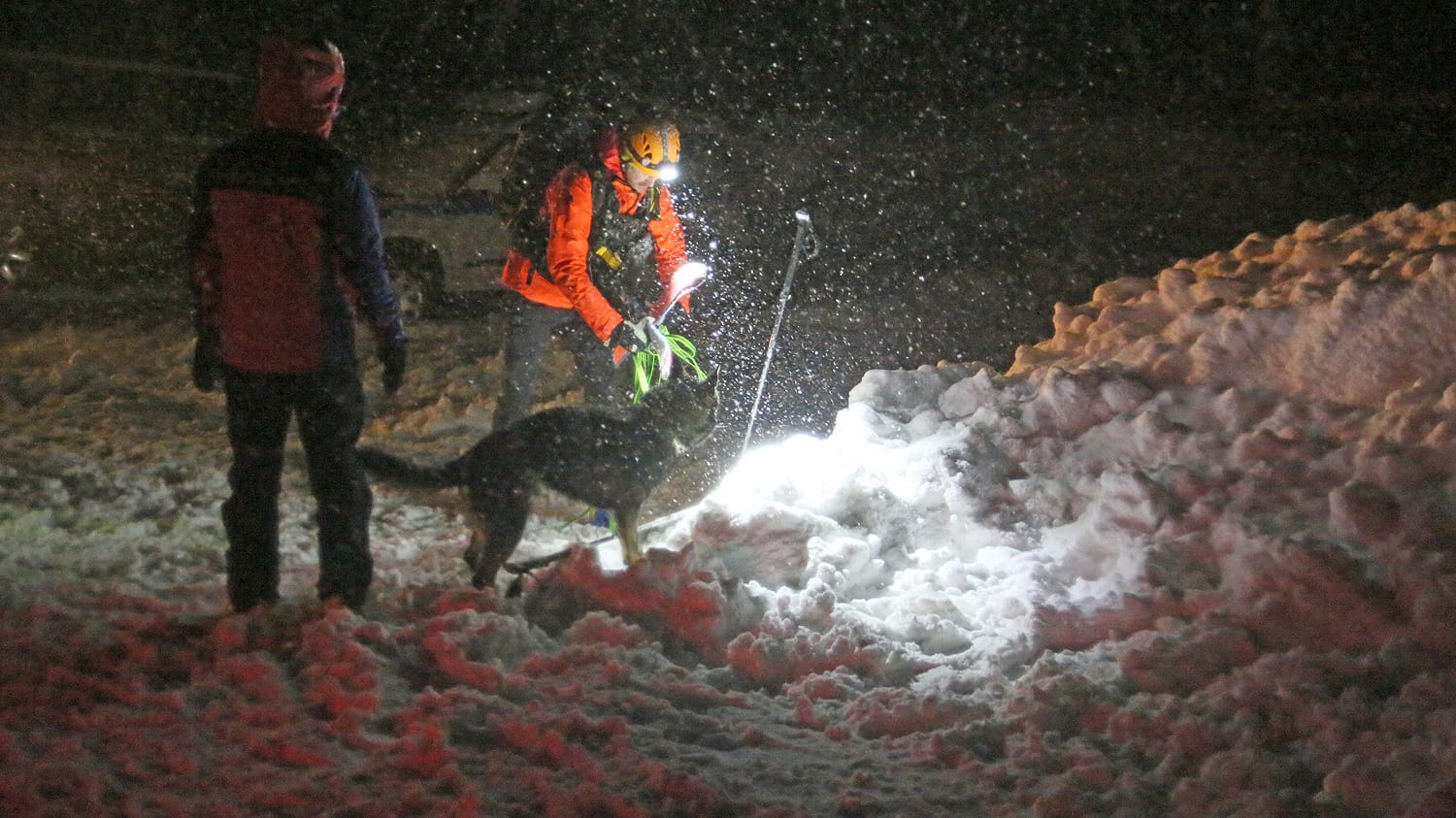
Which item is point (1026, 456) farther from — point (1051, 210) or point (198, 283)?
point (1051, 210)

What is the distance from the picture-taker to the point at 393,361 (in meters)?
3.81

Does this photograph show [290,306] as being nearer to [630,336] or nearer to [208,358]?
[208,358]

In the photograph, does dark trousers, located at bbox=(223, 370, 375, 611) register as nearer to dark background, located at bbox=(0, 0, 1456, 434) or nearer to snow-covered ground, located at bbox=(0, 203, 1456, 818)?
snow-covered ground, located at bbox=(0, 203, 1456, 818)

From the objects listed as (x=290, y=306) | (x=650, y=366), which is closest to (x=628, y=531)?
(x=650, y=366)

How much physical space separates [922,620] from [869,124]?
11942mm

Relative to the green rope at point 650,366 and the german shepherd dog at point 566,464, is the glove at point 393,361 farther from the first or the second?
the green rope at point 650,366

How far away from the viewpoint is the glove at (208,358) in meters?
3.68

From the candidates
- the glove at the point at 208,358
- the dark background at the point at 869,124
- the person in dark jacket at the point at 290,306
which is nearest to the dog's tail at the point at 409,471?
the person in dark jacket at the point at 290,306

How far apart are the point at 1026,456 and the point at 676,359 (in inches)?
63.5

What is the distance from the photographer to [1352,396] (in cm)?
426

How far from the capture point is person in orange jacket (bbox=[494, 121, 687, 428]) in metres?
4.84

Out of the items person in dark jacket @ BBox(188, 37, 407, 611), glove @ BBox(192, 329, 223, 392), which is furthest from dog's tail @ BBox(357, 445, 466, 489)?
glove @ BBox(192, 329, 223, 392)

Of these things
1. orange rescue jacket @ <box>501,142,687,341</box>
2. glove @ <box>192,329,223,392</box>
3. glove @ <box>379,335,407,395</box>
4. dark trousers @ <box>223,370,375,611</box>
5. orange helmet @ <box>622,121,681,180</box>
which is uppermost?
orange helmet @ <box>622,121,681,180</box>

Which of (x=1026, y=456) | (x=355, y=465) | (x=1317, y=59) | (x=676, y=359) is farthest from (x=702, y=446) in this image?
(x=1317, y=59)
